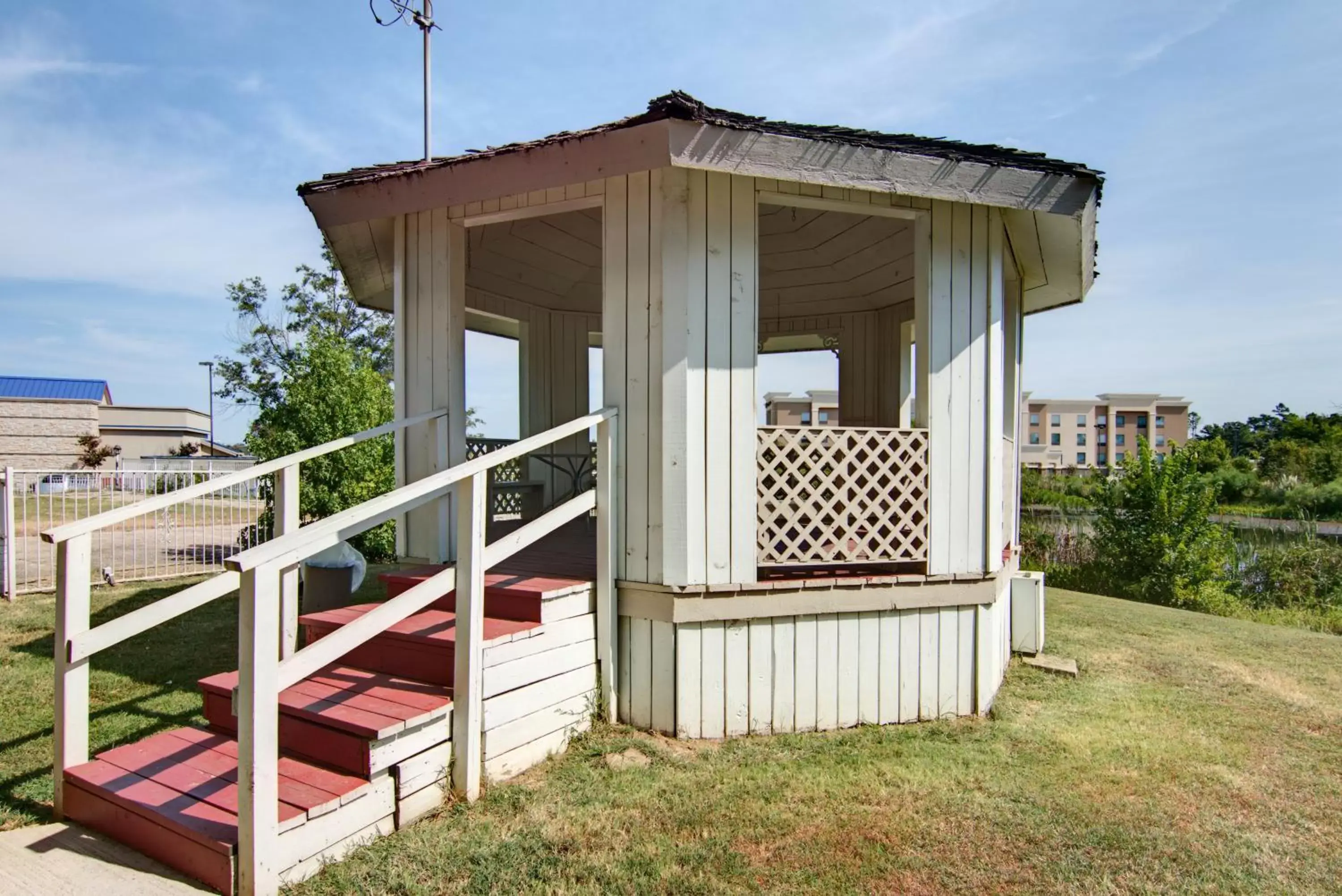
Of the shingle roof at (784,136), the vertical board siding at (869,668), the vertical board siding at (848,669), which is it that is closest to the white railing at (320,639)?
the vertical board siding at (848,669)

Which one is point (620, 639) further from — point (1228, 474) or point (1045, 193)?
point (1228, 474)

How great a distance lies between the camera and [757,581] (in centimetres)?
403

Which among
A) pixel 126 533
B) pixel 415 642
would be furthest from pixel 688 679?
pixel 126 533

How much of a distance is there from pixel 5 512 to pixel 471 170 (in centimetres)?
766

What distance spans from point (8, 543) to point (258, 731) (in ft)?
26.6

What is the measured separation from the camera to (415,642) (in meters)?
3.38

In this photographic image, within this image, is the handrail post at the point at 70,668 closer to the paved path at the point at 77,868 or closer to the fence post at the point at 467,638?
the paved path at the point at 77,868

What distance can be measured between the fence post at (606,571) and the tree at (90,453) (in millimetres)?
32097

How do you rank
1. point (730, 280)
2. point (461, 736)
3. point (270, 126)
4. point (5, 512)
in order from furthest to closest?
point (270, 126), point (5, 512), point (730, 280), point (461, 736)

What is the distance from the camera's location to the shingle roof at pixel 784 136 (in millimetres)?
3500

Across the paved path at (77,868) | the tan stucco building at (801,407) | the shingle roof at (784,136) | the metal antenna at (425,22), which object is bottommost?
the paved path at (77,868)

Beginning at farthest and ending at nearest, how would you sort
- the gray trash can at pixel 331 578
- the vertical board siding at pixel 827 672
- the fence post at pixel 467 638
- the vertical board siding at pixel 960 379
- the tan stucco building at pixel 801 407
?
the tan stucco building at pixel 801 407
the gray trash can at pixel 331 578
the vertical board siding at pixel 960 379
the vertical board siding at pixel 827 672
the fence post at pixel 467 638

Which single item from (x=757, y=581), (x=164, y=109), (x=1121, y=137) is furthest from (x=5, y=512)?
(x=1121, y=137)

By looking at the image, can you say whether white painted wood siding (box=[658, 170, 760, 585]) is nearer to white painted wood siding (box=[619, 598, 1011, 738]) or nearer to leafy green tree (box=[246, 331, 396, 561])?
white painted wood siding (box=[619, 598, 1011, 738])
